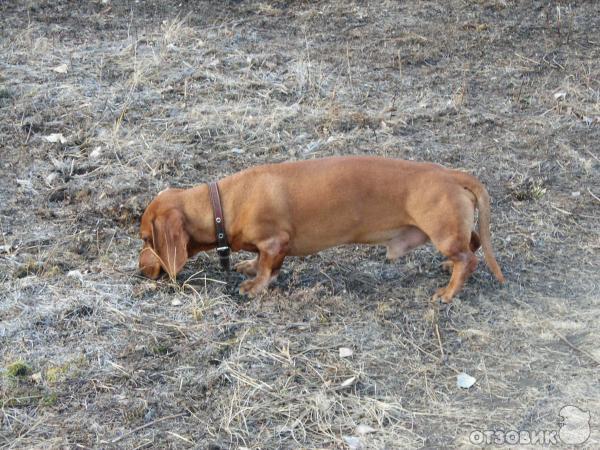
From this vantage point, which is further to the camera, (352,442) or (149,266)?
(149,266)

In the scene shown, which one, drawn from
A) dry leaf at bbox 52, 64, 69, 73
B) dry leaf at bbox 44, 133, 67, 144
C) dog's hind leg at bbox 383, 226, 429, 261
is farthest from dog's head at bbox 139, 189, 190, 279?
dry leaf at bbox 52, 64, 69, 73

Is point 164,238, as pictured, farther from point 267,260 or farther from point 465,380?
point 465,380

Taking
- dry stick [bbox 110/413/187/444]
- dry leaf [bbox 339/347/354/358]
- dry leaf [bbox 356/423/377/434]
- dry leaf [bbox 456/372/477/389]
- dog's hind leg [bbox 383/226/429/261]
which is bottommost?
dry leaf [bbox 456/372/477/389]

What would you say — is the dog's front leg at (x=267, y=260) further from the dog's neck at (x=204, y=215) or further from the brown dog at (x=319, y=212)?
the dog's neck at (x=204, y=215)

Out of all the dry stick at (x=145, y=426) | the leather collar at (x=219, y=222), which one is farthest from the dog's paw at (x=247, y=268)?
the dry stick at (x=145, y=426)

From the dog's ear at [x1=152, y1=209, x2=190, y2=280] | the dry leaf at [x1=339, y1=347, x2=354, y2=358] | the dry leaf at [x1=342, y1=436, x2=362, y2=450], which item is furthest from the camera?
the dog's ear at [x1=152, y1=209, x2=190, y2=280]

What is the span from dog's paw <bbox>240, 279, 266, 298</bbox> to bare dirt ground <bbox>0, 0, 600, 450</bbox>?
56 mm

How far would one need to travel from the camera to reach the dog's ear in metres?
5.22

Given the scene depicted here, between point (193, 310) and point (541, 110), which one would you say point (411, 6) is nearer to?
point (541, 110)

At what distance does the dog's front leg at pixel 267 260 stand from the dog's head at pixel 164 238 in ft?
1.43

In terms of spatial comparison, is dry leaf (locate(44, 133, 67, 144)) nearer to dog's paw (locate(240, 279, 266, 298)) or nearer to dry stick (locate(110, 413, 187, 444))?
dog's paw (locate(240, 279, 266, 298))

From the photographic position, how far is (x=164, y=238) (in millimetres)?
5242

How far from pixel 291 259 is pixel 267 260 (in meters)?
0.56

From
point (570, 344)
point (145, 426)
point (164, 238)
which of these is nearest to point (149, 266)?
point (164, 238)
